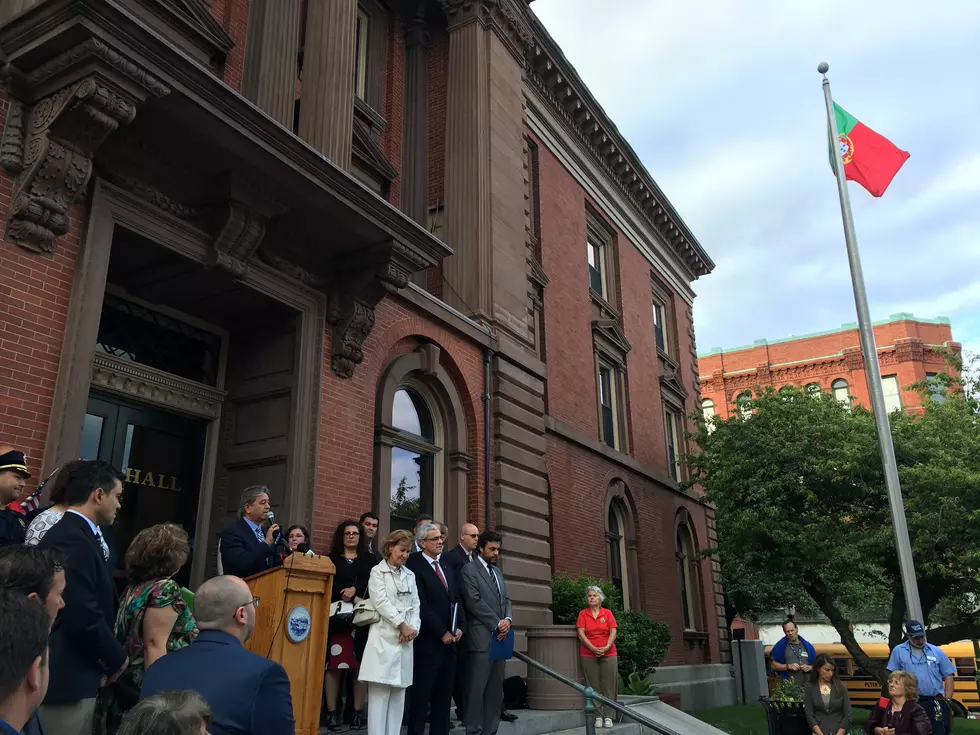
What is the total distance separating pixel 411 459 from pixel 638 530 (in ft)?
36.5

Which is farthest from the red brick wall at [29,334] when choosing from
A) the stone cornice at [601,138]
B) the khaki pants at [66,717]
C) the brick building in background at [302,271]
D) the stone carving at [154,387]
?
the stone cornice at [601,138]

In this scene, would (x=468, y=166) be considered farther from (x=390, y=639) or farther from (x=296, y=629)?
(x=296, y=629)

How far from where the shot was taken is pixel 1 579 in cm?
253

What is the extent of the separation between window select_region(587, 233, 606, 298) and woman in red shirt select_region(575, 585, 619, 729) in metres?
12.7

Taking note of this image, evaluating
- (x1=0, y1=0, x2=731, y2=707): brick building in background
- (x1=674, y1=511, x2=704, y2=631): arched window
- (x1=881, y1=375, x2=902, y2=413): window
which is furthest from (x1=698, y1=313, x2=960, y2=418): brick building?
(x1=0, y1=0, x2=731, y2=707): brick building in background

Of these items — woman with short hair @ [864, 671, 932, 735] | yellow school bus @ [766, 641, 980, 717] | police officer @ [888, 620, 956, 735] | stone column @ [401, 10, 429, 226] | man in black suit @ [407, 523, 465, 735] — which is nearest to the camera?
man in black suit @ [407, 523, 465, 735]

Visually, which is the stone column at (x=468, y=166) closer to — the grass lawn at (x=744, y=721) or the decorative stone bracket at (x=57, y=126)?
the decorative stone bracket at (x=57, y=126)

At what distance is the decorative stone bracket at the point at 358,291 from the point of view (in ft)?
32.5

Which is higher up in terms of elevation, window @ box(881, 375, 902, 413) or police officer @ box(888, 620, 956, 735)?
window @ box(881, 375, 902, 413)

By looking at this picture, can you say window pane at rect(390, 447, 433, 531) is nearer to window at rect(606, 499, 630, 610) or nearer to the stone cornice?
window at rect(606, 499, 630, 610)

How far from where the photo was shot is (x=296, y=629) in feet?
20.7

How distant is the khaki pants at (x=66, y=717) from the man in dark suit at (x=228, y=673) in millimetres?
1316

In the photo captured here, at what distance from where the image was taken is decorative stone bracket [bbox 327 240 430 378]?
9.90 metres

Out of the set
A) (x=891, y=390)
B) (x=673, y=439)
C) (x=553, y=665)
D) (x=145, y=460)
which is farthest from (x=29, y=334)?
(x=891, y=390)
